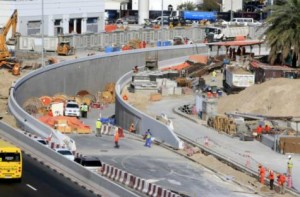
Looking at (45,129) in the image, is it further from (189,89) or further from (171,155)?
(189,89)

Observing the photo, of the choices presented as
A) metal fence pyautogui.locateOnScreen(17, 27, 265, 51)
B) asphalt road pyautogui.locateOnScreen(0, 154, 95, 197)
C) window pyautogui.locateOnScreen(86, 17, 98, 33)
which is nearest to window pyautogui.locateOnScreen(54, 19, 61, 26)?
window pyautogui.locateOnScreen(86, 17, 98, 33)

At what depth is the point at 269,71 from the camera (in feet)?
247

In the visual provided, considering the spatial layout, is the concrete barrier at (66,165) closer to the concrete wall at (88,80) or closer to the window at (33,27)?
the concrete wall at (88,80)

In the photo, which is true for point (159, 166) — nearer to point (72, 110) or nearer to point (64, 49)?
point (72, 110)

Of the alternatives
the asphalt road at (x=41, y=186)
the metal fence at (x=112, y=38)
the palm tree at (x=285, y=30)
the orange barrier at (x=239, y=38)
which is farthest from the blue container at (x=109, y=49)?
the asphalt road at (x=41, y=186)

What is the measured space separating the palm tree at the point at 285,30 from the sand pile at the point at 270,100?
1114 cm

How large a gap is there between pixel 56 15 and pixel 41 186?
66.6 metres

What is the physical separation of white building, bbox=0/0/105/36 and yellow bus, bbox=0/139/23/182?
59120 millimetres

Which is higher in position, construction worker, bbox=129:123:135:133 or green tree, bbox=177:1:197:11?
green tree, bbox=177:1:197:11

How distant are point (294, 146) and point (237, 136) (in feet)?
16.0

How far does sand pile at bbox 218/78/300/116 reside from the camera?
61.8 m

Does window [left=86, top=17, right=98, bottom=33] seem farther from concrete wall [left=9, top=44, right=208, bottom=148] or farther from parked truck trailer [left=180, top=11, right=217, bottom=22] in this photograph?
parked truck trailer [left=180, top=11, right=217, bottom=22]

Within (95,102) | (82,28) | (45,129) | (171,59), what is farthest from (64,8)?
(45,129)

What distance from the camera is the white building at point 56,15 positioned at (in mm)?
98812
